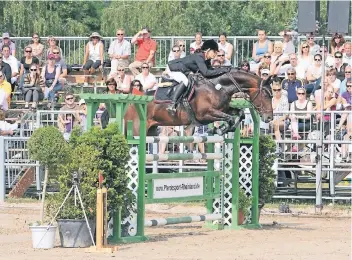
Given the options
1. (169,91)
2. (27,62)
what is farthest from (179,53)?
(169,91)

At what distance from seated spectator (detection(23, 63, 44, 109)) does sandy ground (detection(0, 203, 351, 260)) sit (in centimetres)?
507

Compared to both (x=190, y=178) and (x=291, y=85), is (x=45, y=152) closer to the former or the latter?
(x=190, y=178)

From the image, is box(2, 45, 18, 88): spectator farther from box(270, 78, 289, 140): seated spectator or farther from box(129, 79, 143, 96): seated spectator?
box(270, 78, 289, 140): seated spectator

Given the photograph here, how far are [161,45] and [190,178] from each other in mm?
12608

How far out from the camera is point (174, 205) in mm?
20297

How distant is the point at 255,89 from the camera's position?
60.7ft

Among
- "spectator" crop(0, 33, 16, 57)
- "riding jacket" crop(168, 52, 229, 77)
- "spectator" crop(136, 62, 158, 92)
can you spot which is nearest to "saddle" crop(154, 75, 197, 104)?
"riding jacket" crop(168, 52, 229, 77)

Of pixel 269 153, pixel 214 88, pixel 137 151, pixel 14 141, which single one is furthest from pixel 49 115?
pixel 137 151

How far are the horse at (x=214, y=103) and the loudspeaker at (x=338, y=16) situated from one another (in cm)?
150

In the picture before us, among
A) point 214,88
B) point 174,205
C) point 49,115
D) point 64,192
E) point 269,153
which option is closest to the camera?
point 64,192

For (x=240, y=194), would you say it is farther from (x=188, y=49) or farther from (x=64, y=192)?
(x=188, y=49)

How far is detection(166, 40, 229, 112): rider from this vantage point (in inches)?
725

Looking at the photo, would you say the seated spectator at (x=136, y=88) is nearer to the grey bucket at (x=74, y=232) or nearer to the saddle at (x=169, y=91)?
the saddle at (x=169, y=91)

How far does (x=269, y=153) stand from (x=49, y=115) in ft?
19.6
